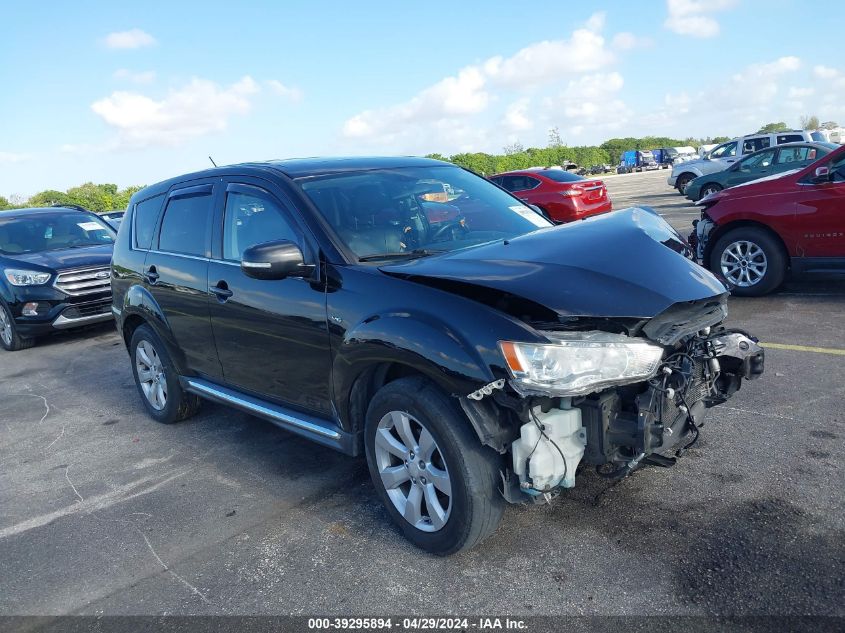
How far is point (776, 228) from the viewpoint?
24.4 ft

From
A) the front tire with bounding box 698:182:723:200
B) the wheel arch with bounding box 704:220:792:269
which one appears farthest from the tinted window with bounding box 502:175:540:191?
the wheel arch with bounding box 704:220:792:269

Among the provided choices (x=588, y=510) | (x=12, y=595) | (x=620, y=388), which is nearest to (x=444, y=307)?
(x=620, y=388)

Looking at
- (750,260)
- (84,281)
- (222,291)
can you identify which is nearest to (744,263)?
(750,260)

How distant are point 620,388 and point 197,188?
323cm

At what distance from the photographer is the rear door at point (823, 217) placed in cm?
701

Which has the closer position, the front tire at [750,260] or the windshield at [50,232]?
the front tire at [750,260]

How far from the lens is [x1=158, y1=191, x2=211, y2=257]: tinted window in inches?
183

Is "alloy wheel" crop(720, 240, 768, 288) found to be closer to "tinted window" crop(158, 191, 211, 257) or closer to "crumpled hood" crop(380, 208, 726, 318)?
"crumpled hood" crop(380, 208, 726, 318)

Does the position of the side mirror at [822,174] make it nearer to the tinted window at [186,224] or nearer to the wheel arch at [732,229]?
the wheel arch at [732,229]

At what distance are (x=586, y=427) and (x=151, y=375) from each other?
390 cm

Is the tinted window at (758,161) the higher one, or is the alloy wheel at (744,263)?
the tinted window at (758,161)

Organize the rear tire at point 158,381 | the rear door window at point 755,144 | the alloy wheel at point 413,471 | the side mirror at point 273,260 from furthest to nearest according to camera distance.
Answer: the rear door window at point 755,144
the rear tire at point 158,381
the side mirror at point 273,260
the alloy wheel at point 413,471

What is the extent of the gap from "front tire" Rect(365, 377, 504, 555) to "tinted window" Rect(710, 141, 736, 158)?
2208cm

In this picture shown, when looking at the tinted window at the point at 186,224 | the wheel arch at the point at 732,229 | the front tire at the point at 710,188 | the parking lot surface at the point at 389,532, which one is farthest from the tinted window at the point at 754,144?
the tinted window at the point at 186,224
